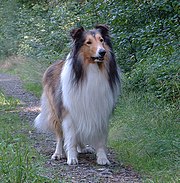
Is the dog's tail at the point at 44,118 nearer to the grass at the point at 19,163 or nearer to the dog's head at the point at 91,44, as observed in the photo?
the grass at the point at 19,163

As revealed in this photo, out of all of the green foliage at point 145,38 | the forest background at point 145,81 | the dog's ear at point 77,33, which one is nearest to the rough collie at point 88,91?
the dog's ear at point 77,33

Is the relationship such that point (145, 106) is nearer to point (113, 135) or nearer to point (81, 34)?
point (113, 135)

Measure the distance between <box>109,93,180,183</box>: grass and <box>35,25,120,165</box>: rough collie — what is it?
53 cm

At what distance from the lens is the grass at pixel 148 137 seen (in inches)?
238

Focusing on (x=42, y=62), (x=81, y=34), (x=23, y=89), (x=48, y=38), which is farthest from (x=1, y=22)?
(x=81, y=34)

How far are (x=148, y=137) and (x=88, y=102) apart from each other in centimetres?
100

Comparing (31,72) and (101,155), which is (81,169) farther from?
(31,72)

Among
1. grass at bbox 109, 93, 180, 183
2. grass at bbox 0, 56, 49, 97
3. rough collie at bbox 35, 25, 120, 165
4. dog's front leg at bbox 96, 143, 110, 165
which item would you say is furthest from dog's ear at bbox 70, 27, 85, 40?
grass at bbox 0, 56, 49, 97

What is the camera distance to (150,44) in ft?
31.5

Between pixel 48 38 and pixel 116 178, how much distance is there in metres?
14.3

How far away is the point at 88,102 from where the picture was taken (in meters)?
6.60

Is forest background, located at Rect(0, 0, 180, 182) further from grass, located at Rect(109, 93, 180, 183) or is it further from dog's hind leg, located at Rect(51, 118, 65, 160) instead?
dog's hind leg, located at Rect(51, 118, 65, 160)

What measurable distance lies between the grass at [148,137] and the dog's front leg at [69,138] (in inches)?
26.1

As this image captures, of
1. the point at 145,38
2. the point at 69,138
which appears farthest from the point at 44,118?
the point at 145,38
